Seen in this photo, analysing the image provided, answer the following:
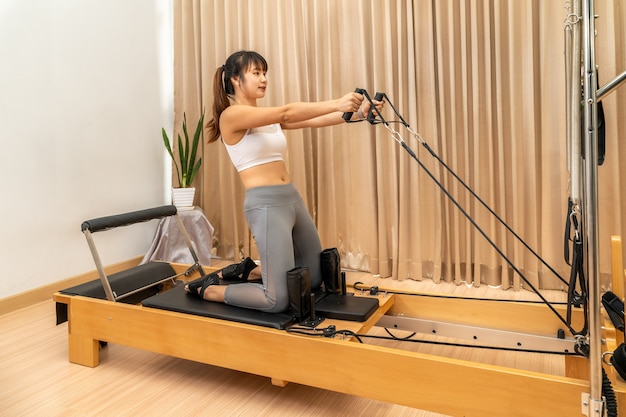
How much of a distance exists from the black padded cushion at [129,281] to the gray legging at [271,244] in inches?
25.0

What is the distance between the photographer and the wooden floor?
64.1 inches

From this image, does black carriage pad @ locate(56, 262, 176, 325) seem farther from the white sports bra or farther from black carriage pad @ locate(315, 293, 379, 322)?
black carriage pad @ locate(315, 293, 379, 322)

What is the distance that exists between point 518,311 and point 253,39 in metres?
2.56

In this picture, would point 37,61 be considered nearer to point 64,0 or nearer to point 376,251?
point 64,0

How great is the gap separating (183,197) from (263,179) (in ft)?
5.64

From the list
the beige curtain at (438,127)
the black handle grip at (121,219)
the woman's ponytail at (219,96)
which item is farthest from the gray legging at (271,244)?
the beige curtain at (438,127)

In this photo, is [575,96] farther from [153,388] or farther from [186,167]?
[186,167]

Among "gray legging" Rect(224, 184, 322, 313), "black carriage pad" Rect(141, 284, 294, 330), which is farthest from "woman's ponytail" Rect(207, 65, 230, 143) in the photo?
"black carriage pad" Rect(141, 284, 294, 330)

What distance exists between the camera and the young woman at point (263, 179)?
1770 mm

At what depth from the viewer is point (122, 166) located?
345cm

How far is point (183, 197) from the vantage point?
3.47 metres

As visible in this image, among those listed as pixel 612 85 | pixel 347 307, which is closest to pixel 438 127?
pixel 347 307

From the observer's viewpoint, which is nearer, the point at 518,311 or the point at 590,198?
the point at 590,198

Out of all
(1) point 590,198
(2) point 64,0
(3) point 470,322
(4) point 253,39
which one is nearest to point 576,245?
(1) point 590,198
